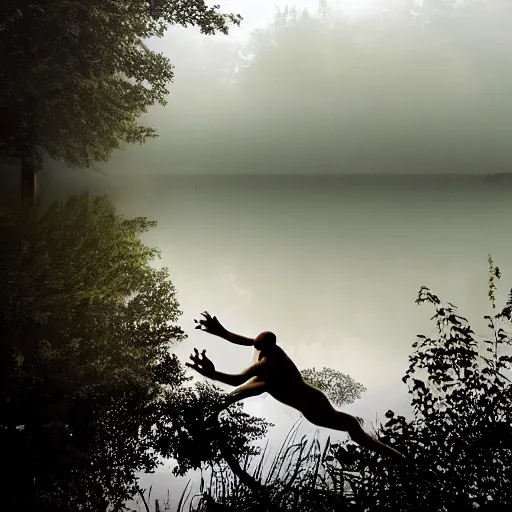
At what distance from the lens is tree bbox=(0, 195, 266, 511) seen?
5.28ft

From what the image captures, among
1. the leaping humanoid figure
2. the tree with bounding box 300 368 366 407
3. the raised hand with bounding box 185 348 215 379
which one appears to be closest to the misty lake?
the tree with bounding box 300 368 366 407

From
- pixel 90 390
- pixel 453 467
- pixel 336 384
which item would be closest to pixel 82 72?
pixel 90 390

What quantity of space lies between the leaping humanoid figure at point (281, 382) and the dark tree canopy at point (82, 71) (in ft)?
13.5

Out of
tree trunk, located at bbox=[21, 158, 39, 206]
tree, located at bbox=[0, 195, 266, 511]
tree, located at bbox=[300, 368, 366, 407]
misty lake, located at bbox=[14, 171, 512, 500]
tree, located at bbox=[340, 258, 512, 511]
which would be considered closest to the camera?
tree, located at bbox=[340, 258, 512, 511]

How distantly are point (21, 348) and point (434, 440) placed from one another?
181cm

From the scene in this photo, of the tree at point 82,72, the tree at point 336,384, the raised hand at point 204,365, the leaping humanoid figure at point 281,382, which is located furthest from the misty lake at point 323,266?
the tree at point 82,72

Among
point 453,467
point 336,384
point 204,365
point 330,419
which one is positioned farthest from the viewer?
point 336,384

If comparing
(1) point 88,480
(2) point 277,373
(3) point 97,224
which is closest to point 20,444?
(1) point 88,480

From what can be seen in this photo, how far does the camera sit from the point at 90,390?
6.90 ft

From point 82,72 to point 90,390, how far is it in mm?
4310

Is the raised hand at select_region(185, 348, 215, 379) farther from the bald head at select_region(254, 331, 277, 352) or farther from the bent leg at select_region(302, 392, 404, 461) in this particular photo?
the bent leg at select_region(302, 392, 404, 461)

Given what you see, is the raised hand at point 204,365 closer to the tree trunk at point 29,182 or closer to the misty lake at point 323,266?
the misty lake at point 323,266

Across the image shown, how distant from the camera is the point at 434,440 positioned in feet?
5.26

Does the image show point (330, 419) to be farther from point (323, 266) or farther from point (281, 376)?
point (323, 266)
